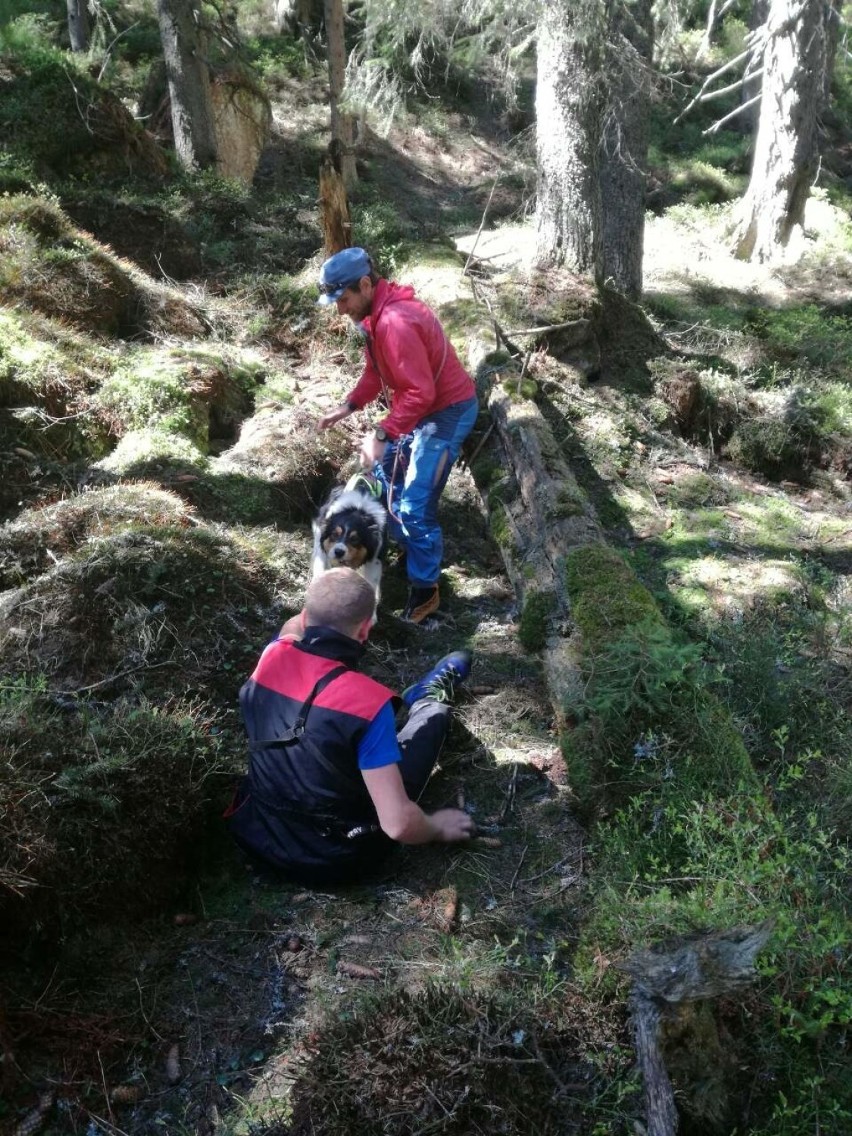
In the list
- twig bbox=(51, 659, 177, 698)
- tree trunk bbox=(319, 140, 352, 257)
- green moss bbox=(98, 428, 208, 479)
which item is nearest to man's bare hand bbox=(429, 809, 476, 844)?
twig bbox=(51, 659, 177, 698)

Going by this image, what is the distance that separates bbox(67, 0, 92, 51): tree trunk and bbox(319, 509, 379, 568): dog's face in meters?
17.7

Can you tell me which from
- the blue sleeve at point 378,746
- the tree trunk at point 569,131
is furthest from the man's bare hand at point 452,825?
the tree trunk at point 569,131

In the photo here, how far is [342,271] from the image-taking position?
561 cm

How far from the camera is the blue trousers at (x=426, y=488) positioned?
6270 millimetres

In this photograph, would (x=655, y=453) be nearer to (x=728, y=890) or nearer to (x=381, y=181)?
(x=728, y=890)

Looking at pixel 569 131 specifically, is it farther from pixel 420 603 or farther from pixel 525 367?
pixel 420 603

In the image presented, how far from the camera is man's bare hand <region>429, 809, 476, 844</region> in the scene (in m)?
4.09

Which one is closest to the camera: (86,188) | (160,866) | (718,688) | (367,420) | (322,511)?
(160,866)

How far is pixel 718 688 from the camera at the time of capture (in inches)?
206

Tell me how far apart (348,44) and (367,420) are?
1837cm

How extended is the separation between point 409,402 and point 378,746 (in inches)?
111

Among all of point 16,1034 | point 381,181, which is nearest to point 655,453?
point 16,1034

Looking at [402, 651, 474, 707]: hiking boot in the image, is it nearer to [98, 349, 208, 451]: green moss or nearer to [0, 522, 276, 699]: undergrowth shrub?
[0, 522, 276, 699]: undergrowth shrub

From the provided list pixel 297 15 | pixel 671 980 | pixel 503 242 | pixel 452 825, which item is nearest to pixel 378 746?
pixel 452 825
